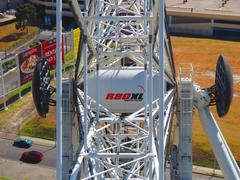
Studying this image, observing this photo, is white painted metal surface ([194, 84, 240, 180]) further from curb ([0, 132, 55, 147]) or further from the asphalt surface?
curb ([0, 132, 55, 147])

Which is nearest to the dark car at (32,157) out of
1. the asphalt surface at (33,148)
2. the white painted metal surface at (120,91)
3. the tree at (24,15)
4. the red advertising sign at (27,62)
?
the asphalt surface at (33,148)

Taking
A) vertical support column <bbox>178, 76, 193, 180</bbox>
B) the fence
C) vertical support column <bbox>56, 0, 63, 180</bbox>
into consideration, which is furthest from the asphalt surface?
vertical support column <bbox>56, 0, 63, 180</bbox>

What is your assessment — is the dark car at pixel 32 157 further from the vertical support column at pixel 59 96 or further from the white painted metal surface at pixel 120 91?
the vertical support column at pixel 59 96

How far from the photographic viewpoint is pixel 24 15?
88.1 metres

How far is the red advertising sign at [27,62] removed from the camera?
188 ft

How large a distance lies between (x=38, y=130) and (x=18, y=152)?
5106mm

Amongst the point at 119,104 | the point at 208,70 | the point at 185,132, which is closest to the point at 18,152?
the point at 119,104

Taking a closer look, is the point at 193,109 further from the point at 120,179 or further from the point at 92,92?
the point at 120,179

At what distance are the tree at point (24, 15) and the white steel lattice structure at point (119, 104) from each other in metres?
60.6

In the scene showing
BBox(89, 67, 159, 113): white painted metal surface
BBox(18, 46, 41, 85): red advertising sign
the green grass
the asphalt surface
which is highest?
BBox(89, 67, 159, 113): white painted metal surface

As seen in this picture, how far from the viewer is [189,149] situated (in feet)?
89.4

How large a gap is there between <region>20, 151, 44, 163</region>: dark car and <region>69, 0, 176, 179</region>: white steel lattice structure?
1570 cm

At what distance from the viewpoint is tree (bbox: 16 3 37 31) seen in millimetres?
88125

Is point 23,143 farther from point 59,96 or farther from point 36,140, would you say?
point 59,96
